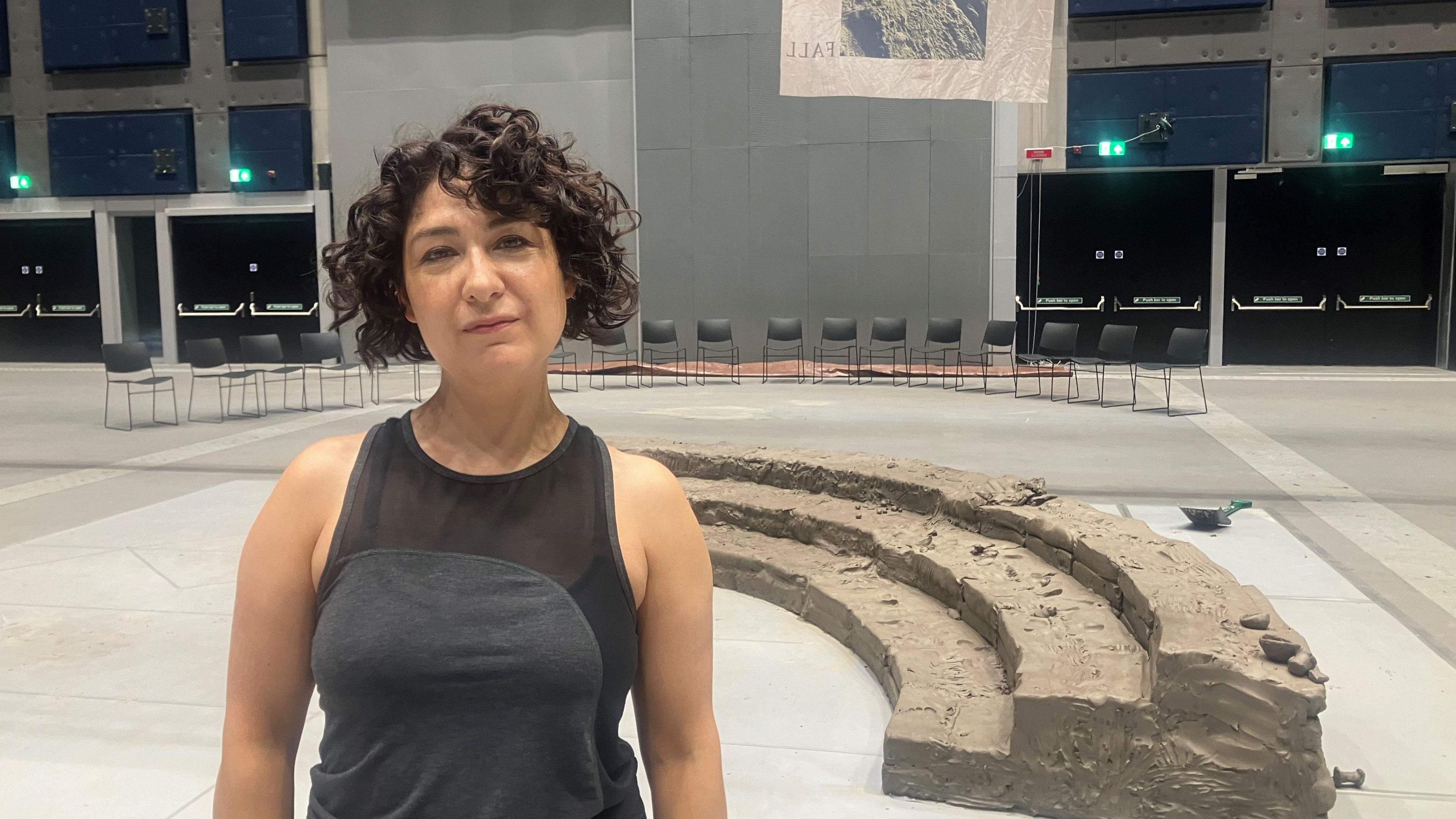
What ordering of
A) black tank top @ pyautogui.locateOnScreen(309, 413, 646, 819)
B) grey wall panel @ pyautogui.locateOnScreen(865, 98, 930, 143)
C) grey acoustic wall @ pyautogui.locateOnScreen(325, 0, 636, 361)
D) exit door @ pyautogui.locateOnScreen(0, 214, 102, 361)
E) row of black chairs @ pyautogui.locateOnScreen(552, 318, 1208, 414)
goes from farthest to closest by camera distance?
exit door @ pyautogui.locateOnScreen(0, 214, 102, 361), grey acoustic wall @ pyautogui.locateOnScreen(325, 0, 636, 361), grey wall panel @ pyautogui.locateOnScreen(865, 98, 930, 143), row of black chairs @ pyautogui.locateOnScreen(552, 318, 1208, 414), black tank top @ pyautogui.locateOnScreen(309, 413, 646, 819)

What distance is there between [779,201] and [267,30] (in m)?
8.17

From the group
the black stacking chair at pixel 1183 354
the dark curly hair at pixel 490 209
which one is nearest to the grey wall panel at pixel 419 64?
the black stacking chair at pixel 1183 354

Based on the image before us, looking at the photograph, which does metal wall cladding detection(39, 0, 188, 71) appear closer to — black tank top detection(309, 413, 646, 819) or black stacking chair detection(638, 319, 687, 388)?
black stacking chair detection(638, 319, 687, 388)

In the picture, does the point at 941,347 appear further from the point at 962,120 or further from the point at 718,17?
the point at 718,17

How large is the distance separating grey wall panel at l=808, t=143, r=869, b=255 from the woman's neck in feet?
46.2

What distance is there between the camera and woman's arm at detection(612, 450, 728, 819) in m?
1.17

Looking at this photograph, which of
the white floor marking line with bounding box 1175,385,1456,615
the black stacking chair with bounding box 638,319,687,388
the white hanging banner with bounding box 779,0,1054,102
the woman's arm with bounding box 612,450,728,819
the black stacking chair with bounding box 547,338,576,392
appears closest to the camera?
the woman's arm with bounding box 612,450,728,819

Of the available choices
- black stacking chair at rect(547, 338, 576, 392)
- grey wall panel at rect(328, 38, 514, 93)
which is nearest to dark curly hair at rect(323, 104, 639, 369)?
black stacking chair at rect(547, 338, 576, 392)

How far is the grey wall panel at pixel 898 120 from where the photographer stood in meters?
14.6

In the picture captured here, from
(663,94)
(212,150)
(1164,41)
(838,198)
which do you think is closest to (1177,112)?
(1164,41)

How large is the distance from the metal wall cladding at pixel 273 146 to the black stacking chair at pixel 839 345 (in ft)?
26.8

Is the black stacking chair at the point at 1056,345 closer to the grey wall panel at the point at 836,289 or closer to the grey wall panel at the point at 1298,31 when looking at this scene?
the grey wall panel at the point at 836,289

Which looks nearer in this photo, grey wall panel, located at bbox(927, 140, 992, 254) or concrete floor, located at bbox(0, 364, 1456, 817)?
concrete floor, located at bbox(0, 364, 1456, 817)

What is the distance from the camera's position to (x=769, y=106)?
14914mm
